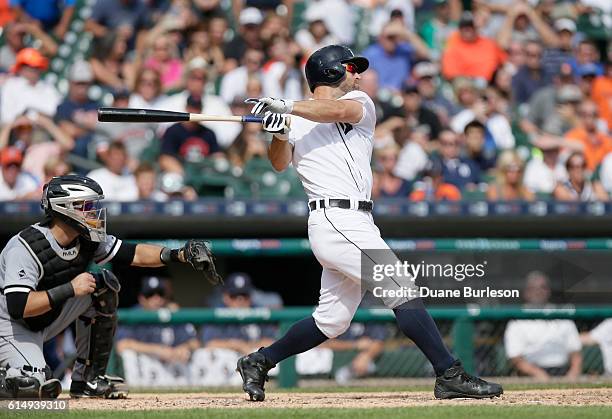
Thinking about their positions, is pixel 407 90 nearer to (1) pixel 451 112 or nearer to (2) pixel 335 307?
(1) pixel 451 112

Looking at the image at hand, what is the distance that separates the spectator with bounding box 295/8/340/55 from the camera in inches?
476

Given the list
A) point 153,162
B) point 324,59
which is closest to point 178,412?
point 324,59

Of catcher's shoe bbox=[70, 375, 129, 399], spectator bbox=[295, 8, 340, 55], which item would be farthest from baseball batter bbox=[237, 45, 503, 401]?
spectator bbox=[295, 8, 340, 55]

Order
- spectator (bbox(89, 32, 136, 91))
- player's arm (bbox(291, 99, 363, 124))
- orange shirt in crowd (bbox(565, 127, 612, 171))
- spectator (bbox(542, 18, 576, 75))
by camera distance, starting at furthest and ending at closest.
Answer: spectator (bbox(542, 18, 576, 75)) → spectator (bbox(89, 32, 136, 91)) → orange shirt in crowd (bbox(565, 127, 612, 171)) → player's arm (bbox(291, 99, 363, 124))

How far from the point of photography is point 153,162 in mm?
10055

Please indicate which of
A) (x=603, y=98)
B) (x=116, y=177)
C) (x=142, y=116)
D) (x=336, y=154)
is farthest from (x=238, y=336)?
(x=603, y=98)

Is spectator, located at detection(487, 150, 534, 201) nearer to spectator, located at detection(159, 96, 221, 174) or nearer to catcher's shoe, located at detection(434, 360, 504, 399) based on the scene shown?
spectator, located at detection(159, 96, 221, 174)

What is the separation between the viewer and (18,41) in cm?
1202

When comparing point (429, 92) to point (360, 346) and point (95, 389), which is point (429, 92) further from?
point (95, 389)

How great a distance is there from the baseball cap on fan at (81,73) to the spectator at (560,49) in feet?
15.8

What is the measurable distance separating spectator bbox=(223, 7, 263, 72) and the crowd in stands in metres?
0.02

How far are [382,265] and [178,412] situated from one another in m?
1.21

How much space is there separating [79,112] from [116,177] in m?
1.38

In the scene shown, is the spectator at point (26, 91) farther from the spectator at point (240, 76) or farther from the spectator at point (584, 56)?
the spectator at point (584, 56)
